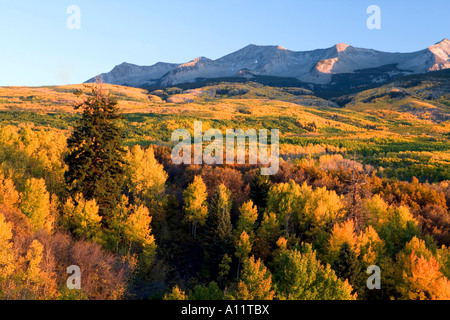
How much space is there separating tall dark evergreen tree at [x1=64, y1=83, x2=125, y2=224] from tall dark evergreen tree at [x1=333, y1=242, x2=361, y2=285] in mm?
32543

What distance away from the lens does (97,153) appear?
43656mm

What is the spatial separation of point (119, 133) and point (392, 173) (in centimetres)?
10214

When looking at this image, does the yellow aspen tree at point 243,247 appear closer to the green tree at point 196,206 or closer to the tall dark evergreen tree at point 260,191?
the green tree at point 196,206

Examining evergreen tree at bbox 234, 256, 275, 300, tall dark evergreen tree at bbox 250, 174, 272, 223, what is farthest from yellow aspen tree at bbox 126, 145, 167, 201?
evergreen tree at bbox 234, 256, 275, 300

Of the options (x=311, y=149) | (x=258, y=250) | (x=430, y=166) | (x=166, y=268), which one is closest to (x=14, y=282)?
(x=166, y=268)

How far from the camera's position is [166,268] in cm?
4916

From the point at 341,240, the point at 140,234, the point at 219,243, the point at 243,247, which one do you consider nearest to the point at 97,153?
the point at 140,234

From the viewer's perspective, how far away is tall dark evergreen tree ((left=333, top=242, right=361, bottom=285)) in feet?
127

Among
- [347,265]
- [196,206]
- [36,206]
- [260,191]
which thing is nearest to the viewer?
[347,265]

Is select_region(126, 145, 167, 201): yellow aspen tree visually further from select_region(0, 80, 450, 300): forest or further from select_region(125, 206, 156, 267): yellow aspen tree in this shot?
select_region(125, 206, 156, 267): yellow aspen tree

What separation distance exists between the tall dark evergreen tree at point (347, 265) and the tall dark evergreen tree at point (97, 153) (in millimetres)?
32543

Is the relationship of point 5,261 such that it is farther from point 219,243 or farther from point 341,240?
point 341,240

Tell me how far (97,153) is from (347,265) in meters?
36.2

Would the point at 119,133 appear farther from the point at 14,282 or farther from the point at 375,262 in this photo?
the point at 375,262
